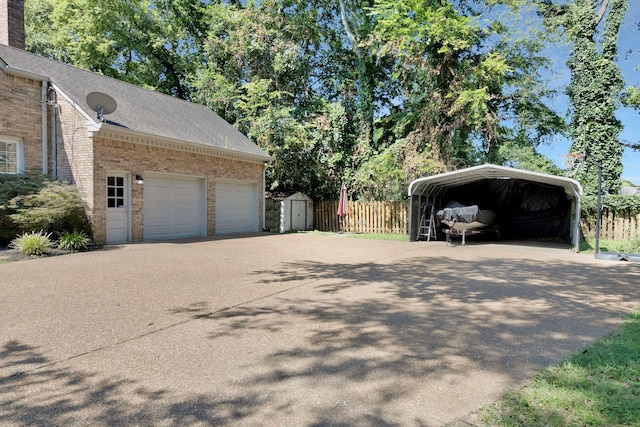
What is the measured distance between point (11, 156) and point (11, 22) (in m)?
5.33

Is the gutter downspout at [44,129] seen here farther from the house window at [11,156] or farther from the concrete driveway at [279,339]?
the concrete driveway at [279,339]

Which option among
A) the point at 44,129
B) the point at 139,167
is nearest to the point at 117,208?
the point at 139,167

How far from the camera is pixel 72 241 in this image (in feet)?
32.0

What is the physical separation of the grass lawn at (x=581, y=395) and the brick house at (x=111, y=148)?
1082 cm

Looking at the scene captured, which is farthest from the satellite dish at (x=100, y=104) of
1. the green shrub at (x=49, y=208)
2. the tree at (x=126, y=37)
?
the tree at (x=126, y=37)

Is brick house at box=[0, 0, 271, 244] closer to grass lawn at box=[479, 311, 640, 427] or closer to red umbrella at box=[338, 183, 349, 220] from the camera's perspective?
red umbrella at box=[338, 183, 349, 220]

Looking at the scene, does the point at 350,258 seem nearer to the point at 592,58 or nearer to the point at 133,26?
the point at 592,58

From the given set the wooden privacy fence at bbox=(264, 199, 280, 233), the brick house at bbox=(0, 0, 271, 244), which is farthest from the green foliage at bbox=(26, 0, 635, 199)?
the brick house at bbox=(0, 0, 271, 244)

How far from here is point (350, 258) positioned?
31.8ft

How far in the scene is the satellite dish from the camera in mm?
10531

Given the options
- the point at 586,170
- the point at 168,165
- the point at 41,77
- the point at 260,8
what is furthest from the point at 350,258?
the point at 260,8

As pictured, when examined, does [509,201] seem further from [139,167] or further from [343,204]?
[139,167]

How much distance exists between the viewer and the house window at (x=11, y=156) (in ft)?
35.0

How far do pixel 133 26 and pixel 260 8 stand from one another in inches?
313
